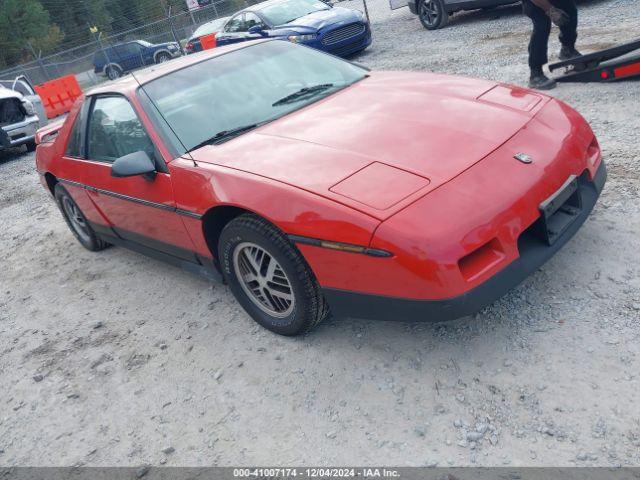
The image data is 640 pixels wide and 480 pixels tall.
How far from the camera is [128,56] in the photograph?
24484 mm

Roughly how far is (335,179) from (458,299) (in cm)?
78

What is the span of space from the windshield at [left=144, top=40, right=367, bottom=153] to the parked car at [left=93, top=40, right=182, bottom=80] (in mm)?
22056

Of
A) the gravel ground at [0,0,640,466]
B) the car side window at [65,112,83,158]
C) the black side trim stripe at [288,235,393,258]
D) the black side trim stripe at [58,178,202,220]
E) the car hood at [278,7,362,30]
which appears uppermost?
the car side window at [65,112,83,158]

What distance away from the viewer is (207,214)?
3021 mm

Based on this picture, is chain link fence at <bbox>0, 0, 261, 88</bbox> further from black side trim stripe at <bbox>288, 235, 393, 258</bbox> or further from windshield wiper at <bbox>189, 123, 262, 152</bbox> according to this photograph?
black side trim stripe at <bbox>288, 235, 393, 258</bbox>

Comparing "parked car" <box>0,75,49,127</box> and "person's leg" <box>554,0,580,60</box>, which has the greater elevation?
"parked car" <box>0,75,49,127</box>

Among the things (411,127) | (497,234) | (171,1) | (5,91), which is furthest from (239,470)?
(171,1)

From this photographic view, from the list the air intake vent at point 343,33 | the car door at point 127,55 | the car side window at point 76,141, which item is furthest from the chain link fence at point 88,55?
the car side window at point 76,141

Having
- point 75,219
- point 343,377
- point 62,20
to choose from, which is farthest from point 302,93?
point 62,20

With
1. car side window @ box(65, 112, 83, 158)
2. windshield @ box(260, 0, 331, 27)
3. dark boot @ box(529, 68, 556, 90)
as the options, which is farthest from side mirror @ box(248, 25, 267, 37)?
car side window @ box(65, 112, 83, 158)

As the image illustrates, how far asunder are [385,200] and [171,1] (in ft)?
149

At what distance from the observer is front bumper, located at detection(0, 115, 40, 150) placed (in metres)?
A: 10.3

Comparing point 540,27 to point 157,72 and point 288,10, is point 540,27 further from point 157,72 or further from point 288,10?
point 288,10

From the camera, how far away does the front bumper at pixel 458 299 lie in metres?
2.25
